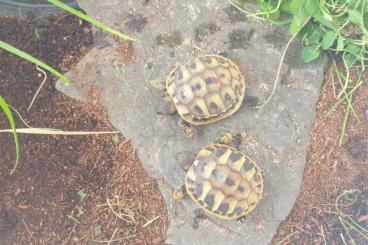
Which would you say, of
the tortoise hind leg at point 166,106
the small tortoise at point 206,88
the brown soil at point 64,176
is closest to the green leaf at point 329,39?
the small tortoise at point 206,88

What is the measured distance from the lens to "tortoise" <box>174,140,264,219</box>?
169 centimetres

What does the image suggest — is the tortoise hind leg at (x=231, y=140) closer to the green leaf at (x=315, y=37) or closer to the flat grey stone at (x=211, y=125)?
the flat grey stone at (x=211, y=125)

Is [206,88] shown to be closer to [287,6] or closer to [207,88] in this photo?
[207,88]

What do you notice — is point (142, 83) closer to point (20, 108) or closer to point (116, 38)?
point (116, 38)

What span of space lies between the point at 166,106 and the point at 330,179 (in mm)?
741

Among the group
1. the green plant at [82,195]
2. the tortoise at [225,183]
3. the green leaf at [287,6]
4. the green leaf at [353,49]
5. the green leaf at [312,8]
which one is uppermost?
the green leaf at [312,8]

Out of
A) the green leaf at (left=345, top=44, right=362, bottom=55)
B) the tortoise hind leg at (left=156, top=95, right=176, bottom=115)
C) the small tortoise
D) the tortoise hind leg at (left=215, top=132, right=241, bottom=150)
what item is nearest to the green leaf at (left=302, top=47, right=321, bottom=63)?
the green leaf at (left=345, top=44, right=362, bottom=55)

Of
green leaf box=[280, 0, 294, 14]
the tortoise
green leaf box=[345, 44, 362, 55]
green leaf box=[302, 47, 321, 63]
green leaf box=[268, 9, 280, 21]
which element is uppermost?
green leaf box=[280, 0, 294, 14]

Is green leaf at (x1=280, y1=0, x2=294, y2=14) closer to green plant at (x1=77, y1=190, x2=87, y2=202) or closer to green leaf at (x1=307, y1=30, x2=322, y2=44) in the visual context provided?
green leaf at (x1=307, y1=30, x2=322, y2=44)

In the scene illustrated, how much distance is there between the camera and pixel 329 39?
5.83 ft

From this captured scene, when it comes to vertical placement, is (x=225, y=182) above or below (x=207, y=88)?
below

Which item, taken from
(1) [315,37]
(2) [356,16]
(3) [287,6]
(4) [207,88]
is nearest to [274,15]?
(3) [287,6]

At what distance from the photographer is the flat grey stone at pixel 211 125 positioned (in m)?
1.80

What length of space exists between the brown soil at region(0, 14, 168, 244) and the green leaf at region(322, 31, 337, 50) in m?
0.87
